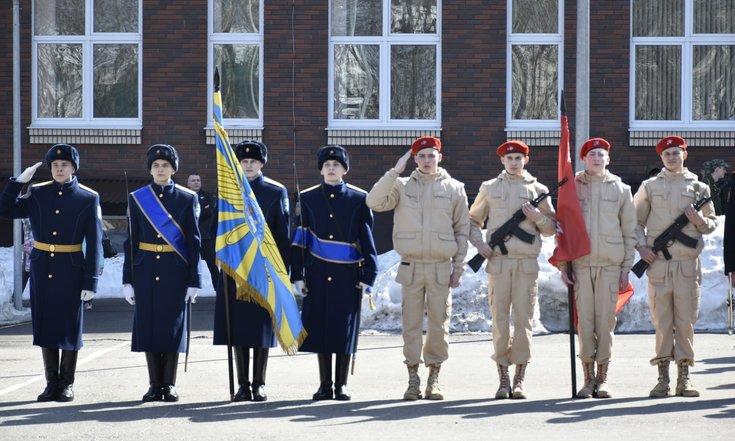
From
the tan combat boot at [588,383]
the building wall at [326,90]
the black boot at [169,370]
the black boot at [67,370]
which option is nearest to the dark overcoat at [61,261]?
the black boot at [67,370]

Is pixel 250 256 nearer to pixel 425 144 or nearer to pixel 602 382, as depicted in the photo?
Answer: pixel 425 144

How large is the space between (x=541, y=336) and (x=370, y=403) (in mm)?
5015

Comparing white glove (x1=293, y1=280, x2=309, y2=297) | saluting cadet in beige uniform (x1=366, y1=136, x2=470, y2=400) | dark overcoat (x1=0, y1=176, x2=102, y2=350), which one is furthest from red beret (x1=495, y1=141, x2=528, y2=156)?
dark overcoat (x1=0, y1=176, x2=102, y2=350)

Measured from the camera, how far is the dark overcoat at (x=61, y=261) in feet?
34.3

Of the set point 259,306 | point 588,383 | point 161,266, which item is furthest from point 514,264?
point 161,266

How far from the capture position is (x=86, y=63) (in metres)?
20.5

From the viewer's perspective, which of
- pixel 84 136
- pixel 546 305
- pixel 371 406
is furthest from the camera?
pixel 84 136

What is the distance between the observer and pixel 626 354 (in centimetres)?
1315

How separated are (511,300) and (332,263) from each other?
1.38m

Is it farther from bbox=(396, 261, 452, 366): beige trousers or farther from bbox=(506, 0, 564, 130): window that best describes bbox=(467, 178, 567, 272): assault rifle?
bbox=(506, 0, 564, 130): window

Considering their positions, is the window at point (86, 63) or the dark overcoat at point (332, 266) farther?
the window at point (86, 63)

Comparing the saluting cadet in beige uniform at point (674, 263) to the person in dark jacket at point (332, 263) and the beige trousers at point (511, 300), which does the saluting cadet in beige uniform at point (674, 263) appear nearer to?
the beige trousers at point (511, 300)

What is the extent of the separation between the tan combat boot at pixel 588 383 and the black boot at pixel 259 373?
2.36 metres

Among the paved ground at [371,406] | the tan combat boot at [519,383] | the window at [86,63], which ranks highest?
the window at [86,63]
